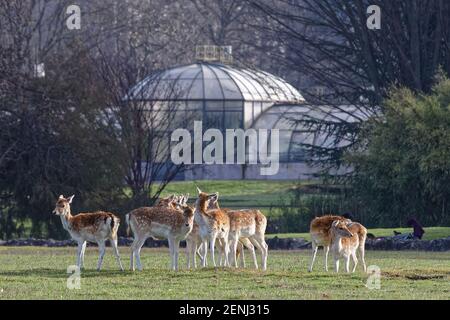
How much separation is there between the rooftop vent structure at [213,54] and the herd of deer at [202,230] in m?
45.0

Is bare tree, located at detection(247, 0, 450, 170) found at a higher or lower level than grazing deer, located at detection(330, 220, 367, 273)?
higher

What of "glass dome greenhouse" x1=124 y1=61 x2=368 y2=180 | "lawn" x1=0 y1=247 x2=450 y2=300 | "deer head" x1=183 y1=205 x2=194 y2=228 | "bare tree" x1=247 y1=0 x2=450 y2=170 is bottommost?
"lawn" x1=0 y1=247 x2=450 y2=300

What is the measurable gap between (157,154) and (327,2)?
869 cm

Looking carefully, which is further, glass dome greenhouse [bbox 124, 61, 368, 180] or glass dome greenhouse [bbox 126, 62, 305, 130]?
glass dome greenhouse [bbox 124, 61, 368, 180]

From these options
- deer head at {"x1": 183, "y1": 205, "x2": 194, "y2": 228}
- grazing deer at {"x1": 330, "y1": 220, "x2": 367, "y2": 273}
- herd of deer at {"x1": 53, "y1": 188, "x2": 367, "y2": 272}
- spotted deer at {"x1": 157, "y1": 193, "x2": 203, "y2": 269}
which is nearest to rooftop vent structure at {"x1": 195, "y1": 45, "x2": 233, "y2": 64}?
spotted deer at {"x1": 157, "y1": 193, "x2": 203, "y2": 269}

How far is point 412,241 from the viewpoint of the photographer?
34.2 m

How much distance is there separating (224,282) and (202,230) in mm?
2262

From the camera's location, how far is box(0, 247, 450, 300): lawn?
19984mm

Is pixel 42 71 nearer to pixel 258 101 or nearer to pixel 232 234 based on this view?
pixel 258 101

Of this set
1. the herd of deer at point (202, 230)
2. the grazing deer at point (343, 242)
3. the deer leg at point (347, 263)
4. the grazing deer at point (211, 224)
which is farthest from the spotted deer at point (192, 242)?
the deer leg at point (347, 263)

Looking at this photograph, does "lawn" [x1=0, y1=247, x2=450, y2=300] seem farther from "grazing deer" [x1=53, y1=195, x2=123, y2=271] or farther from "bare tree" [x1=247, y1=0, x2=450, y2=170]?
"bare tree" [x1=247, y1=0, x2=450, y2=170]

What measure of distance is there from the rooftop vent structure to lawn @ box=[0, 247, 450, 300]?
43802 millimetres

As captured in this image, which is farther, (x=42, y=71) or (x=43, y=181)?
(x=42, y=71)
